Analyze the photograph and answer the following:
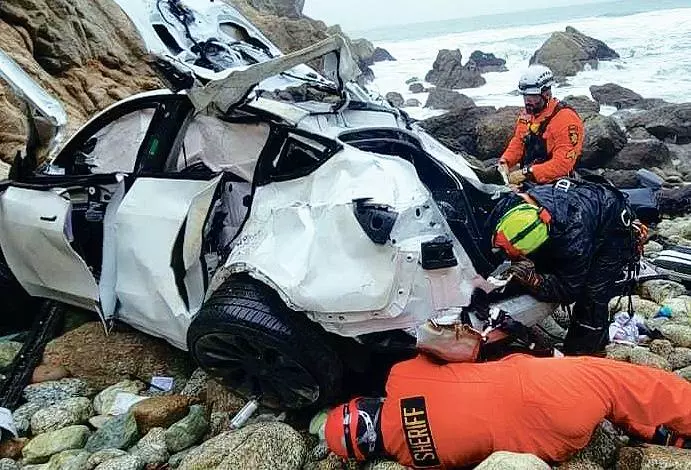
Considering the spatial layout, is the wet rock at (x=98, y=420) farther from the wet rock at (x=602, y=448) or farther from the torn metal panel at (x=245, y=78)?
the wet rock at (x=602, y=448)

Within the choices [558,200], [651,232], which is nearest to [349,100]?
[558,200]

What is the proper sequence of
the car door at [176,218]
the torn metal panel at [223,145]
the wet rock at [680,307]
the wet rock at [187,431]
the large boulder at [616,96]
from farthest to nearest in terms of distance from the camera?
the large boulder at [616,96] < the wet rock at [680,307] < the torn metal panel at [223,145] < the car door at [176,218] < the wet rock at [187,431]

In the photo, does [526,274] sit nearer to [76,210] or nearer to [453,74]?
[76,210]

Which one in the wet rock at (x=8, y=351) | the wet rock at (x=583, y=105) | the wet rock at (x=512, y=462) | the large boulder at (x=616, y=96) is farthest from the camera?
the large boulder at (x=616, y=96)

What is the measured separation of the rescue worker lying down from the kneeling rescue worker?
61 cm

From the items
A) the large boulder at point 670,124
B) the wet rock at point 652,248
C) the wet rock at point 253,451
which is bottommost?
the large boulder at point 670,124

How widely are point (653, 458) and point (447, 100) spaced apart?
→ 1042 inches

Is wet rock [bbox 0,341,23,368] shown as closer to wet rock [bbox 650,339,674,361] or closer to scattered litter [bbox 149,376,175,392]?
scattered litter [bbox 149,376,175,392]

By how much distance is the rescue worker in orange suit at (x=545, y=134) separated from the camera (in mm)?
6477

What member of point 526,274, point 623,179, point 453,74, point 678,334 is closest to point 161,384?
point 526,274

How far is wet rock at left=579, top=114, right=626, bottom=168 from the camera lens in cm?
1223

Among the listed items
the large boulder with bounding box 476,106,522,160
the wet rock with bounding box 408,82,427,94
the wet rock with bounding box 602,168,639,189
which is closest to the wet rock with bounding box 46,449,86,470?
the wet rock with bounding box 602,168,639,189

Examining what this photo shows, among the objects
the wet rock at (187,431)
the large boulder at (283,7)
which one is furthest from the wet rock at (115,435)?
the large boulder at (283,7)

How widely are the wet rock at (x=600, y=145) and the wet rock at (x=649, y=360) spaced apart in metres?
8.43
